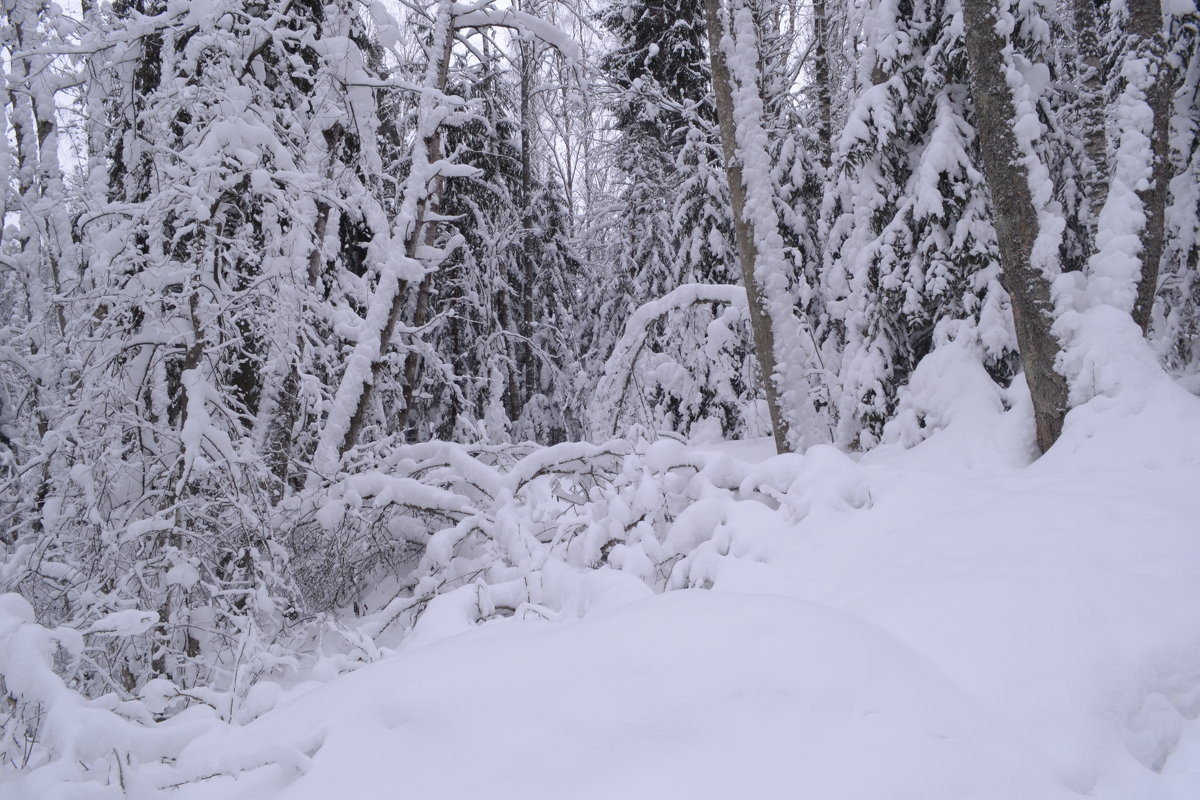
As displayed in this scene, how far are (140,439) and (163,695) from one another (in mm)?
2016

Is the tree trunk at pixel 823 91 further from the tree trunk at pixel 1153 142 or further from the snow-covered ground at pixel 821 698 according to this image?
the snow-covered ground at pixel 821 698

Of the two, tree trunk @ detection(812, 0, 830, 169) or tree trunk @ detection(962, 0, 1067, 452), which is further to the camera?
tree trunk @ detection(812, 0, 830, 169)

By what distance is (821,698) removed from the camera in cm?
204

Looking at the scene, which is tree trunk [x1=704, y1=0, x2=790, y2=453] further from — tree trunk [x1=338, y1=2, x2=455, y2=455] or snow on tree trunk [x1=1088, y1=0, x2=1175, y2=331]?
tree trunk [x1=338, y1=2, x2=455, y2=455]

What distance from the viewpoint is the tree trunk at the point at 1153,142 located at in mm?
4586

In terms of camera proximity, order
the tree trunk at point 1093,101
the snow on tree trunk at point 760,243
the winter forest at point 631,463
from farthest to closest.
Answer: the tree trunk at point 1093,101
the snow on tree trunk at point 760,243
the winter forest at point 631,463

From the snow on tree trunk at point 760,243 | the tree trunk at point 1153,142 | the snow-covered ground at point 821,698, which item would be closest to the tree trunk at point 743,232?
the snow on tree trunk at point 760,243

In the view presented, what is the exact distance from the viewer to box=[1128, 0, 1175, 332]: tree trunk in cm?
459

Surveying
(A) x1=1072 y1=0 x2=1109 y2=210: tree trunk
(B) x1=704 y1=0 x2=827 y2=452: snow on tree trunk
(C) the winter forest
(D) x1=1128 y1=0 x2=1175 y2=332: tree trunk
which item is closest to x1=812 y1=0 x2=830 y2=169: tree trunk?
(C) the winter forest

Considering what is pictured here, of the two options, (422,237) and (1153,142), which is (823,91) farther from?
(1153,142)

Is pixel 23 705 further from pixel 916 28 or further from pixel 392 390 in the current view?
pixel 916 28

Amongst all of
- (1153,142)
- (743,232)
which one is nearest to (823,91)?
(743,232)

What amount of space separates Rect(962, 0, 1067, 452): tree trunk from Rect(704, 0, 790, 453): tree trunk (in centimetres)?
208

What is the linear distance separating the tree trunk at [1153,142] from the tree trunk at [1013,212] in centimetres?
67
